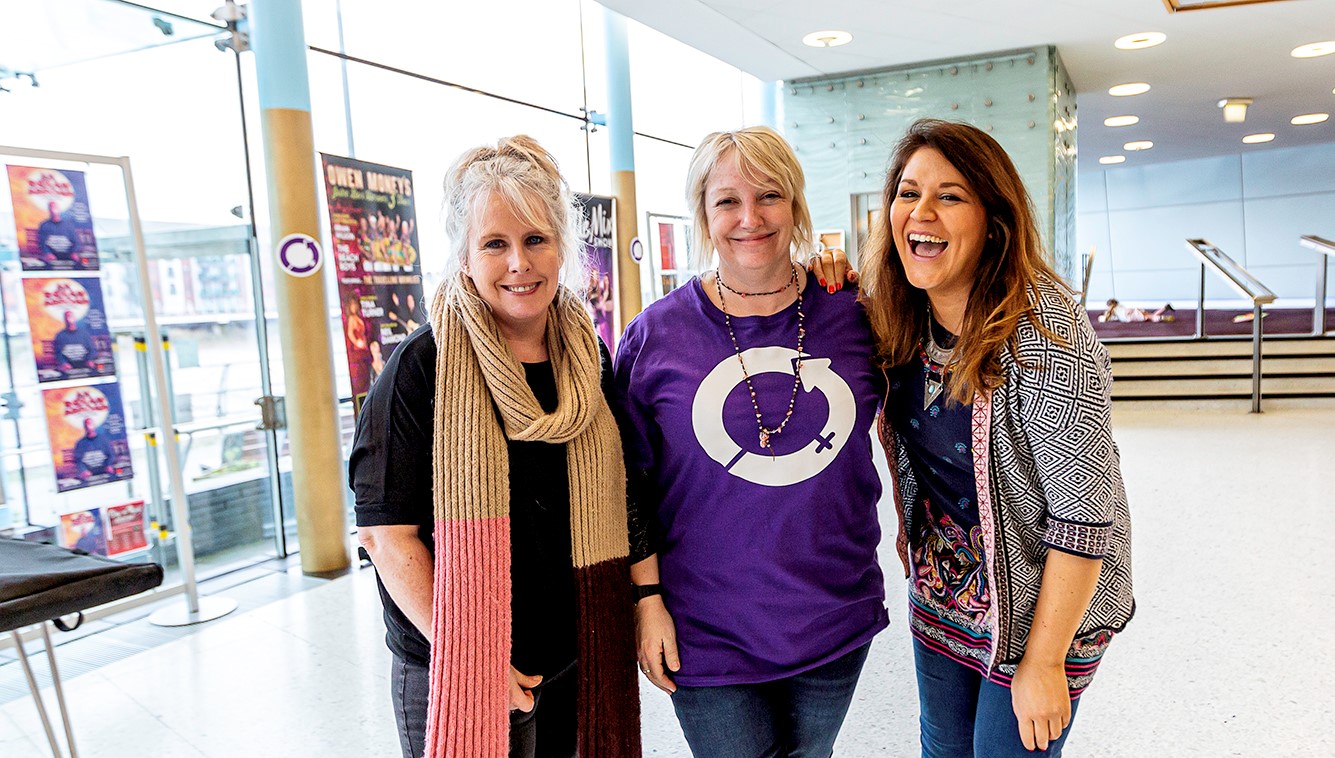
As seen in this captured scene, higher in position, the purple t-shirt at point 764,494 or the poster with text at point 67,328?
the poster with text at point 67,328

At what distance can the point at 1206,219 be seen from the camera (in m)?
17.2

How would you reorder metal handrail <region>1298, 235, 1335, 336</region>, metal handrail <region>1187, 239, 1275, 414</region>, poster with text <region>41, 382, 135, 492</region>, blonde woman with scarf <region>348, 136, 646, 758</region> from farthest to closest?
metal handrail <region>1298, 235, 1335, 336</region> < metal handrail <region>1187, 239, 1275, 414</region> < poster with text <region>41, 382, 135, 492</region> < blonde woman with scarf <region>348, 136, 646, 758</region>

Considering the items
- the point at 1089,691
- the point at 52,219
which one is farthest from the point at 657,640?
the point at 52,219

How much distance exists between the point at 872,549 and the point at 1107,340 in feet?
28.4

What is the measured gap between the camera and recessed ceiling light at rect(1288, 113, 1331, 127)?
39.0ft

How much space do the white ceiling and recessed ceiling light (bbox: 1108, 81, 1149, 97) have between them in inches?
4.3

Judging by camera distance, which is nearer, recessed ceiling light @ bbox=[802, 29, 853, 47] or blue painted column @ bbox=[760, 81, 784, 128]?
recessed ceiling light @ bbox=[802, 29, 853, 47]

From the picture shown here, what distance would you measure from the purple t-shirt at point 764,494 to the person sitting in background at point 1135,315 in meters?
12.4

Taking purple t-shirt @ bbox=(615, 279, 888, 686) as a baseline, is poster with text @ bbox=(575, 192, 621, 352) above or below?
above

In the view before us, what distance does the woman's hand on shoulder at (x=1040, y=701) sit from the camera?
1.42 metres

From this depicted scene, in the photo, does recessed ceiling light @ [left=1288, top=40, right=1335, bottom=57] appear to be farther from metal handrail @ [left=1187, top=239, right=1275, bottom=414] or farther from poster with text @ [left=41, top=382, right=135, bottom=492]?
poster with text @ [left=41, top=382, right=135, bottom=492]

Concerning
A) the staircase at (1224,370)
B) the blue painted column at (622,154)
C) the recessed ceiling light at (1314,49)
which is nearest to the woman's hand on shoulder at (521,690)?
the blue painted column at (622,154)

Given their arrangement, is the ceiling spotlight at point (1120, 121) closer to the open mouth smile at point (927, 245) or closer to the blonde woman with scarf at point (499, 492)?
the open mouth smile at point (927, 245)

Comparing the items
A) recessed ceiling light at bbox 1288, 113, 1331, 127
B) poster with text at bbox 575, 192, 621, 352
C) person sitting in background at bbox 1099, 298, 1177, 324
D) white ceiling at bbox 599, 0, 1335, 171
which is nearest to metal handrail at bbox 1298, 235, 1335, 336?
white ceiling at bbox 599, 0, 1335, 171
